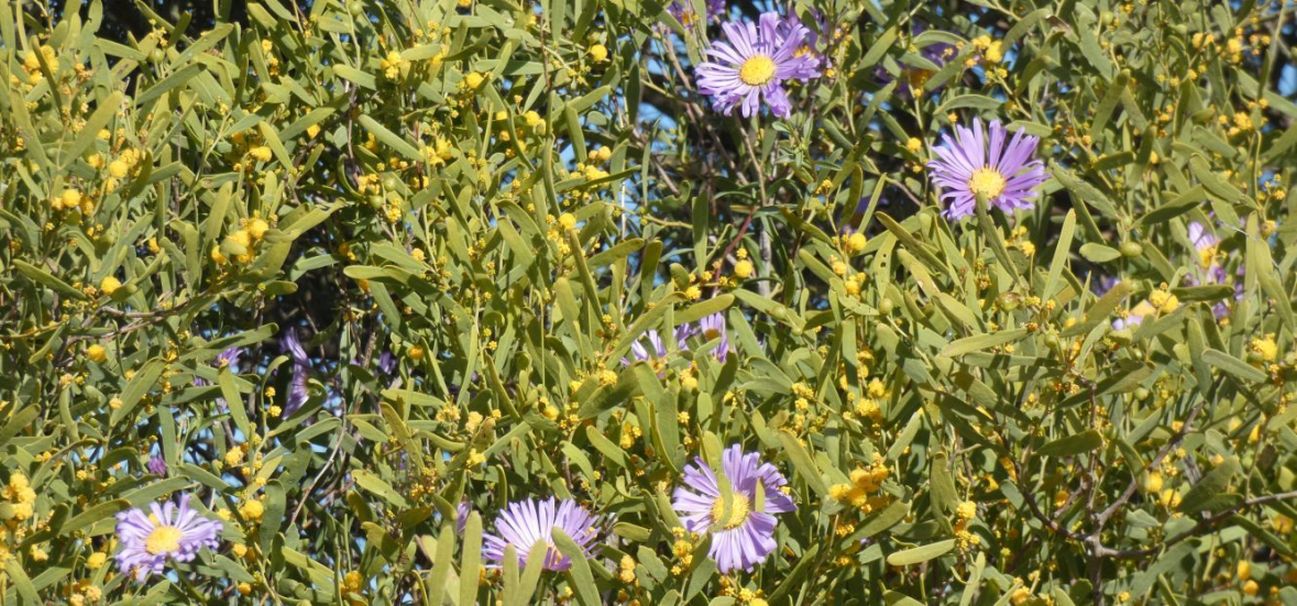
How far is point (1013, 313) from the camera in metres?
1.19

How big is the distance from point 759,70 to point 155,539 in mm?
776

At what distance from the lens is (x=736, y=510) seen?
3.95 ft

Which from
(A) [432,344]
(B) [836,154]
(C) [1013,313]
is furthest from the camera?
(B) [836,154]

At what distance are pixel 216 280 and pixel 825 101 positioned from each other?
2.34 ft

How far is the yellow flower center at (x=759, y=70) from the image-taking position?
1568 mm

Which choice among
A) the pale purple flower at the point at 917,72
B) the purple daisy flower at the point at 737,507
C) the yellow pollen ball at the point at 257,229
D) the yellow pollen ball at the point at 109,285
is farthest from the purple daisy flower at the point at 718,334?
the yellow pollen ball at the point at 109,285

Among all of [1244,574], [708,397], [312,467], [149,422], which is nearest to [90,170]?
[149,422]

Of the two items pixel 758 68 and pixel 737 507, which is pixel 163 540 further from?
pixel 758 68

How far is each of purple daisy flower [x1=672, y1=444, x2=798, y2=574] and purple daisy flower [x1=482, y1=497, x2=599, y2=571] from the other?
0.08 m

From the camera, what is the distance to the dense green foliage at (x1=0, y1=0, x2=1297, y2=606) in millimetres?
1183

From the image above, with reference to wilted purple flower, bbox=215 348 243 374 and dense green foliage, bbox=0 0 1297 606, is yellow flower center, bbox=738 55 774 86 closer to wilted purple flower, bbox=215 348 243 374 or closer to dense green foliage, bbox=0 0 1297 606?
dense green foliage, bbox=0 0 1297 606

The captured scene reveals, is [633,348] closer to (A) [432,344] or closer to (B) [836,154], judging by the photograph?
(A) [432,344]

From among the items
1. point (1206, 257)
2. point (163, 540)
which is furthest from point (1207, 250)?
point (163, 540)

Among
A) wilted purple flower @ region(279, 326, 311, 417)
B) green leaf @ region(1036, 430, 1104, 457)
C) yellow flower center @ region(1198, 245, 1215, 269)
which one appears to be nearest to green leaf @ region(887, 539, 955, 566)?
green leaf @ region(1036, 430, 1104, 457)
